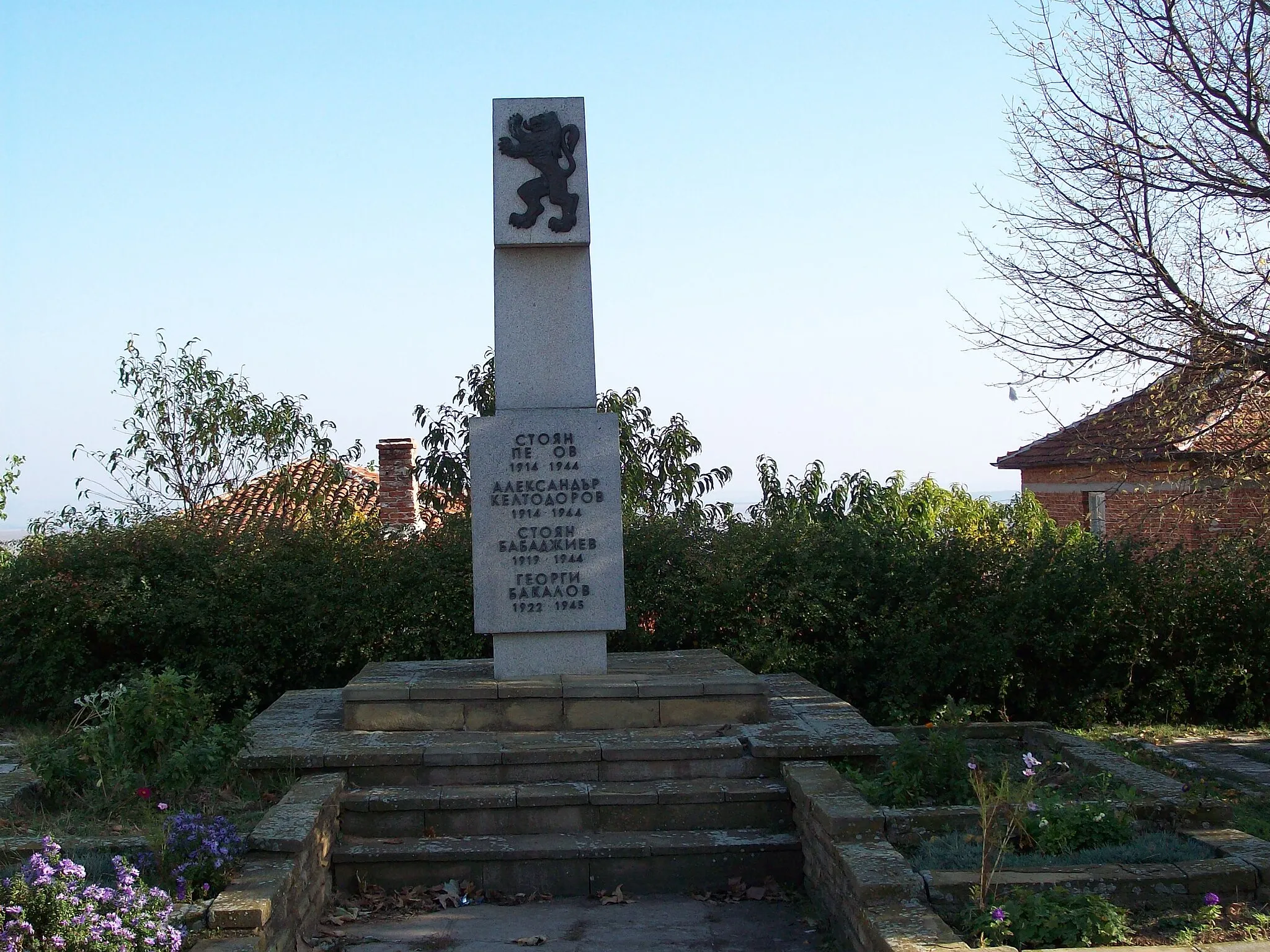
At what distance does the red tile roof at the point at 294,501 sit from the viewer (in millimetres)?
10969

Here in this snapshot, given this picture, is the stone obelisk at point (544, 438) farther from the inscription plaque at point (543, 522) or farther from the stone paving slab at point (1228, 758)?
the stone paving slab at point (1228, 758)

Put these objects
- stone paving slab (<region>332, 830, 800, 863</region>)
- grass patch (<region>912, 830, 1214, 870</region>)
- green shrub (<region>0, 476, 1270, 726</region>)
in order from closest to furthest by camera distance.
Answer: grass patch (<region>912, 830, 1214, 870</region>), stone paving slab (<region>332, 830, 800, 863</region>), green shrub (<region>0, 476, 1270, 726</region>)

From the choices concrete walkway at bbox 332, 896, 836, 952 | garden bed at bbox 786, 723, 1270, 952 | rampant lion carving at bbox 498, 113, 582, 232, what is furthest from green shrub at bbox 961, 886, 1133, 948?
rampant lion carving at bbox 498, 113, 582, 232

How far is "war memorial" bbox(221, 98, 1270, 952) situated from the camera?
5.07m

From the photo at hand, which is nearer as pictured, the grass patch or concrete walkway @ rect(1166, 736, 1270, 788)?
the grass patch

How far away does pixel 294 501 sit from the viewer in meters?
13.1

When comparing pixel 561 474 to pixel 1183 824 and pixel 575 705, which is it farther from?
pixel 1183 824

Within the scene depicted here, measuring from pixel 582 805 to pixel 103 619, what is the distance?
5.41 meters

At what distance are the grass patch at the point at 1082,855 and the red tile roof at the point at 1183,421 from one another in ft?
14.8

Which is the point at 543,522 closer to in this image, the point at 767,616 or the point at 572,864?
the point at 572,864

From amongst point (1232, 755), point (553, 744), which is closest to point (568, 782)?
point (553, 744)

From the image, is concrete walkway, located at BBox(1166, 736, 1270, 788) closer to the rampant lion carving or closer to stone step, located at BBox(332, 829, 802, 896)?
stone step, located at BBox(332, 829, 802, 896)

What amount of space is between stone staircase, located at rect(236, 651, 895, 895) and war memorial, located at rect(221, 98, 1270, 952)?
1cm

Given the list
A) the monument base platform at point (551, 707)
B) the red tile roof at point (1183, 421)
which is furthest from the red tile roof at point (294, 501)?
the red tile roof at point (1183, 421)
